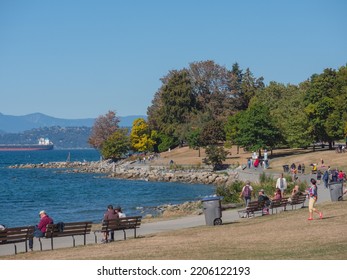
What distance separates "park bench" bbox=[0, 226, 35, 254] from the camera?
20.5m

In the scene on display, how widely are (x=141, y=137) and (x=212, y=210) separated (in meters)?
92.6

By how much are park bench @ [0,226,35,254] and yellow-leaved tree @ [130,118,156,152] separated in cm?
9517

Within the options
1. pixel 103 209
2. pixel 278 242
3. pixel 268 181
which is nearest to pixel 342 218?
pixel 278 242

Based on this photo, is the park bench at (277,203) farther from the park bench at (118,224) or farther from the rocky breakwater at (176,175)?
the rocky breakwater at (176,175)

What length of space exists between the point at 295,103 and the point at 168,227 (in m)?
69.9

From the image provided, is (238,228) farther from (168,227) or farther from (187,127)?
(187,127)

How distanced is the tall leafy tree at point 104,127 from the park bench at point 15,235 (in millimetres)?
111416

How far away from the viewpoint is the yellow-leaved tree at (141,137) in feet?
382

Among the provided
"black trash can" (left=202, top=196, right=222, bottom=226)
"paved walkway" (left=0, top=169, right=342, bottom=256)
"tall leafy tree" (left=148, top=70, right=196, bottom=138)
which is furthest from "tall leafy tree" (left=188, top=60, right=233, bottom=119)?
"black trash can" (left=202, top=196, right=222, bottom=226)

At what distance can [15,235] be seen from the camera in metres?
20.8

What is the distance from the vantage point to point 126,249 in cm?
1966

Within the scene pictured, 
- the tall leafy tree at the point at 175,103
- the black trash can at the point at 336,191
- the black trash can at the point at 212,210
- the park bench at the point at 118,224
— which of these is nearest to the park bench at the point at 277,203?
the black trash can at the point at 336,191

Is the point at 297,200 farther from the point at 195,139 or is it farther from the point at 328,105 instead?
the point at 195,139

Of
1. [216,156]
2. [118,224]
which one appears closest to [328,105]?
[216,156]
